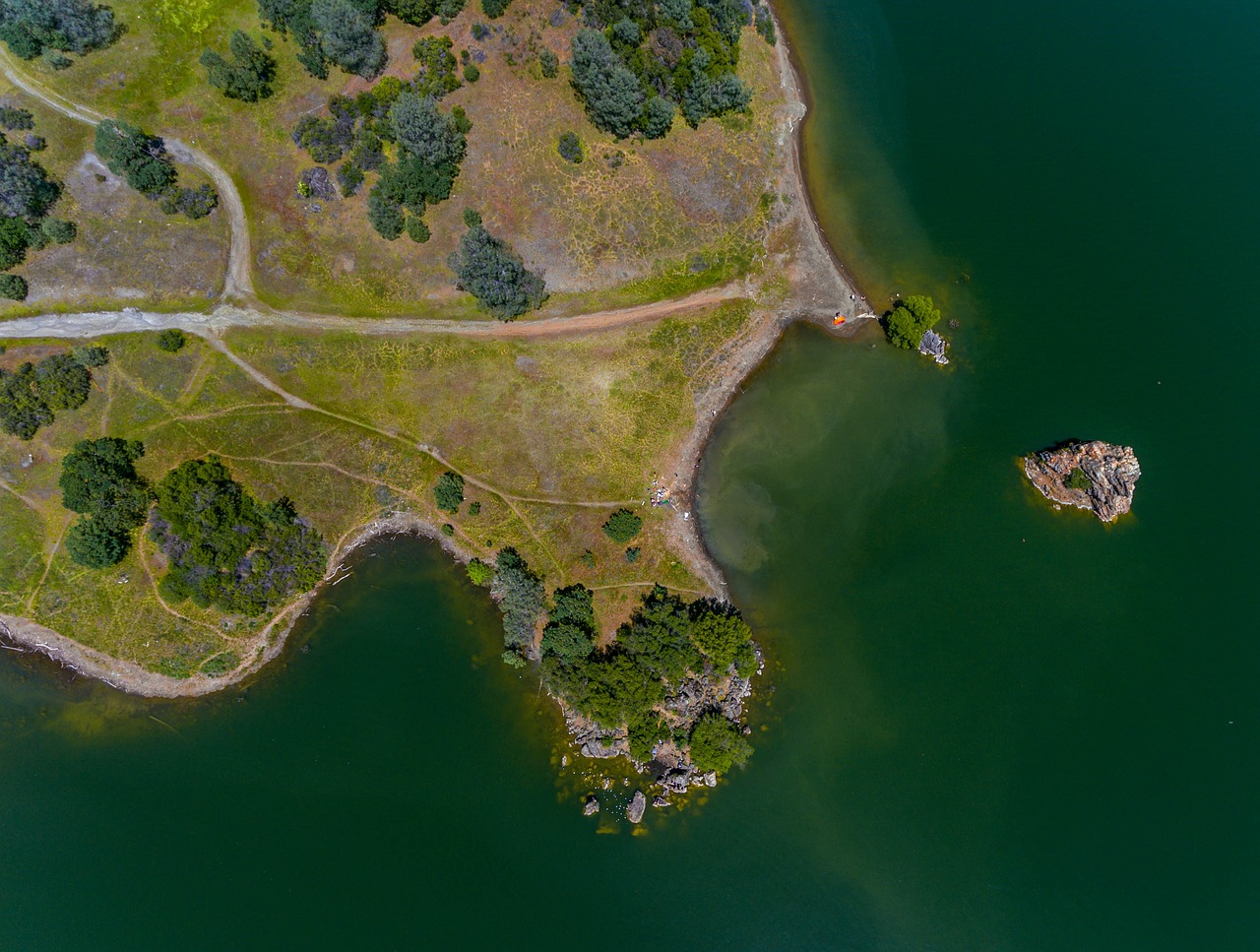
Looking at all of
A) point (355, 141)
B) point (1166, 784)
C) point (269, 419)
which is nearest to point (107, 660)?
point (269, 419)

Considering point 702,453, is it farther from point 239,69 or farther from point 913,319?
point 239,69

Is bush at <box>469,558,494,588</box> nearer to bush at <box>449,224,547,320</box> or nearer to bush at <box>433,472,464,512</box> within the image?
bush at <box>433,472,464,512</box>

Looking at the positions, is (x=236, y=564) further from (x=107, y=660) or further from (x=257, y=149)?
(x=257, y=149)

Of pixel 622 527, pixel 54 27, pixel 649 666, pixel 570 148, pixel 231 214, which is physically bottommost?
pixel 649 666

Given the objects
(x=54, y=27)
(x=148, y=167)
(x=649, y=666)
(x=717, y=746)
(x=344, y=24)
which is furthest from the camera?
(x=649, y=666)

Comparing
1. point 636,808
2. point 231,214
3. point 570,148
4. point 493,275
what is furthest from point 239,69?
point 636,808

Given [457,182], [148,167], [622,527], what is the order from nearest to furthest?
[148,167], [622,527], [457,182]

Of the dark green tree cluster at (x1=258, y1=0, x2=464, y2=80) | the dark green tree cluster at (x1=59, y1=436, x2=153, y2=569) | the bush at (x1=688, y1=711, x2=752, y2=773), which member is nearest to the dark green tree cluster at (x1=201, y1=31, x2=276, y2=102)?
the dark green tree cluster at (x1=258, y1=0, x2=464, y2=80)

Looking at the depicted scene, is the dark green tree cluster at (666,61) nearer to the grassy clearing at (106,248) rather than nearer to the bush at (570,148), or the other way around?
the bush at (570,148)
